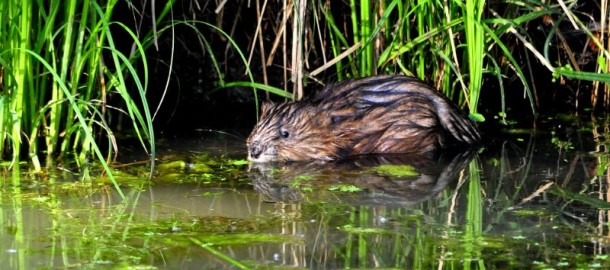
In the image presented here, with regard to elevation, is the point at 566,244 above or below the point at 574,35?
below

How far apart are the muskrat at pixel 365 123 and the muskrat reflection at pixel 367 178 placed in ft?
0.40

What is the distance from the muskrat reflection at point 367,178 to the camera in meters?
5.16

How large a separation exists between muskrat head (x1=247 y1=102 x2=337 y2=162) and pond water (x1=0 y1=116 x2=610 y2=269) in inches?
5.7

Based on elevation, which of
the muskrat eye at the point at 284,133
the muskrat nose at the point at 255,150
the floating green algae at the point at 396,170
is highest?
the muskrat eye at the point at 284,133

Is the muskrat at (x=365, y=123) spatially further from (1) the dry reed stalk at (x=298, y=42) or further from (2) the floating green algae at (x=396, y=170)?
(2) the floating green algae at (x=396, y=170)

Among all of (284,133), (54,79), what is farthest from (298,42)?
(54,79)

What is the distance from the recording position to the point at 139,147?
253 inches

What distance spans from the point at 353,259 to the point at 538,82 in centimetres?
454

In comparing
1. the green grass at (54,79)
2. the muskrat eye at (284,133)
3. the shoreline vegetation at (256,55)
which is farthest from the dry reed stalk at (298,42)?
the green grass at (54,79)

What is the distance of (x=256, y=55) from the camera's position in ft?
27.5

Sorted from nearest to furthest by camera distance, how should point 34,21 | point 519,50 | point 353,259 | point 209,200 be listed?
point 353,259 → point 209,200 → point 34,21 → point 519,50

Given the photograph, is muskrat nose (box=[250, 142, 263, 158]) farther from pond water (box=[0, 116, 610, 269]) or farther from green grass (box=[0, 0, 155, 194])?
green grass (box=[0, 0, 155, 194])

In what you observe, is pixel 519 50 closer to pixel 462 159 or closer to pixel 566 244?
pixel 462 159

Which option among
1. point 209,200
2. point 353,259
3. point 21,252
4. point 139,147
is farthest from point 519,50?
point 21,252
